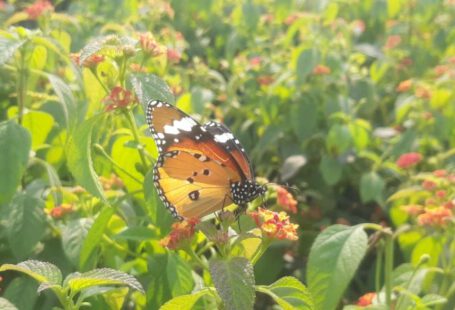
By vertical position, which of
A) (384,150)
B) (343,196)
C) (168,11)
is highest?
(168,11)

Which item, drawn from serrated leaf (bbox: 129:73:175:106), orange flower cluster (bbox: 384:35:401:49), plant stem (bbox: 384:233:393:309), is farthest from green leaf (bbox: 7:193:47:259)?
orange flower cluster (bbox: 384:35:401:49)

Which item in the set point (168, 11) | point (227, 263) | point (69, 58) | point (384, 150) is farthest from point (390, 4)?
point (227, 263)

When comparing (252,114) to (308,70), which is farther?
(252,114)

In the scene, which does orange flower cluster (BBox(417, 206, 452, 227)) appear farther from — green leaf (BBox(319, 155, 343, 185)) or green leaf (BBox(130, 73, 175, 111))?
green leaf (BBox(319, 155, 343, 185))

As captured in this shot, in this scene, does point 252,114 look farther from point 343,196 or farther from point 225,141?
point 225,141

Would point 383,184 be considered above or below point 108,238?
below

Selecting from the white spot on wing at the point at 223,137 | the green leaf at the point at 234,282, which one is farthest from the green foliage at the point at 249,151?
the white spot on wing at the point at 223,137
